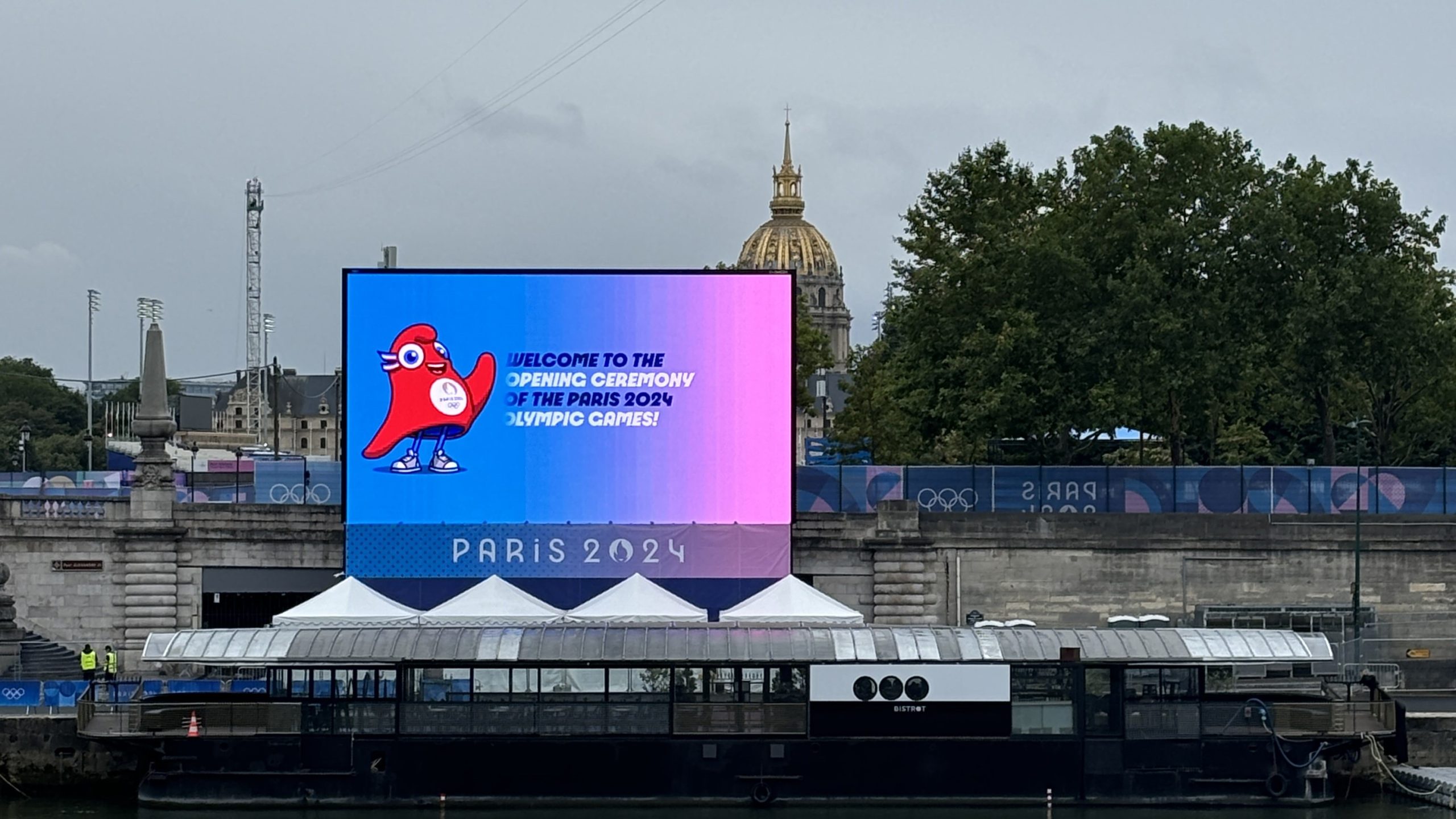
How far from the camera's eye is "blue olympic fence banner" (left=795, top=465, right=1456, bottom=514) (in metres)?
67.2

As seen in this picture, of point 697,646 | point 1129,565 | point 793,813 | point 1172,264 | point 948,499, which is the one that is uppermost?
point 1172,264

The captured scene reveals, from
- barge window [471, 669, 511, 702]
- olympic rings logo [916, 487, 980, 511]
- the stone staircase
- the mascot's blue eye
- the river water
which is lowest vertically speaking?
the river water

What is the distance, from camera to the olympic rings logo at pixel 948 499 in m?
67.5

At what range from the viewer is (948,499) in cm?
6769

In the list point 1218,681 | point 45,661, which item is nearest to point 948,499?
point 1218,681

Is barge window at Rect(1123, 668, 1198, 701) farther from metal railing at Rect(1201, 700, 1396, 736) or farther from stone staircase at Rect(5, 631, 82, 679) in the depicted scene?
stone staircase at Rect(5, 631, 82, 679)

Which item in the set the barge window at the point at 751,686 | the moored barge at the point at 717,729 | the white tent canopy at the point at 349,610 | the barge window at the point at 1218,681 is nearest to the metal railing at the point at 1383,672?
the barge window at the point at 1218,681

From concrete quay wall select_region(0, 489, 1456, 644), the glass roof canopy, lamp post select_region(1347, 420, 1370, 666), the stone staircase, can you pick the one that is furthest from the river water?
concrete quay wall select_region(0, 489, 1456, 644)

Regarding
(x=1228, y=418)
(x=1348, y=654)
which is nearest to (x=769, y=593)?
(x=1348, y=654)

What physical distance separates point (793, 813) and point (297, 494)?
76.2ft

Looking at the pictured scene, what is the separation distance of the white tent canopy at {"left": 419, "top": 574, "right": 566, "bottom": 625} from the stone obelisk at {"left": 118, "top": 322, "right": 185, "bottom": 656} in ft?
32.9

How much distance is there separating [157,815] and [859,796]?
16135mm

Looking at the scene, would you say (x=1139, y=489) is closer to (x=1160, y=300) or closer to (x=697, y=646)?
(x=1160, y=300)

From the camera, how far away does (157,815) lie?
5025 cm
